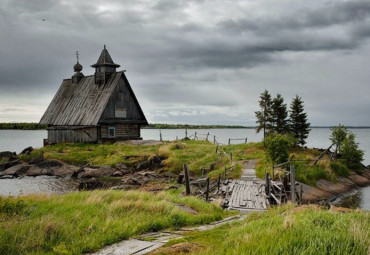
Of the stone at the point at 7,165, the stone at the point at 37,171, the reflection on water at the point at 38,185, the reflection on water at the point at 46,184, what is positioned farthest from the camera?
the stone at the point at 7,165

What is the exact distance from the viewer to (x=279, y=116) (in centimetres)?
4675

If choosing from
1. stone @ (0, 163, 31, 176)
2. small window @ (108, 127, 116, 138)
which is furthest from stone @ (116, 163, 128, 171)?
small window @ (108, 127, 116, 138)

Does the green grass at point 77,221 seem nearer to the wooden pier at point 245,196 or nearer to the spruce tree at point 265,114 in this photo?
the wooden pier at point 245,196

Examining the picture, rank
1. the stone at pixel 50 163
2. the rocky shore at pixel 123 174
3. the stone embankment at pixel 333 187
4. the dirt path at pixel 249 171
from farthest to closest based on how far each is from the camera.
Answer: the stone at pixel 50 163 < the rocky shore at pixel 123 174 < the dirt path at pixel 249 171 < the stone embankment at pixel 333 187

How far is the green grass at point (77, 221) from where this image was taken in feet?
27.0

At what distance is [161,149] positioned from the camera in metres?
37.8

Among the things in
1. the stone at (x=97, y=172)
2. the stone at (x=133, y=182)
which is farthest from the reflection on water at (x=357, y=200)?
the stone at (x=97, y=172)

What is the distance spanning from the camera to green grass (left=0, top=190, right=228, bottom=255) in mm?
8219

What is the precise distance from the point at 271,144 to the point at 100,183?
14176mm

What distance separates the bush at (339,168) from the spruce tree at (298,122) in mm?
10727

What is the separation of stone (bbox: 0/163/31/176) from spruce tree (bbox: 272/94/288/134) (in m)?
31.0

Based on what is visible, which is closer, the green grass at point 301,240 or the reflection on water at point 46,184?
the green grass at point 301,240

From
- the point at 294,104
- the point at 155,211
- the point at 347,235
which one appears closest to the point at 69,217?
the point at 155,211

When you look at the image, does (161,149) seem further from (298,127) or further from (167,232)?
(167,232)
